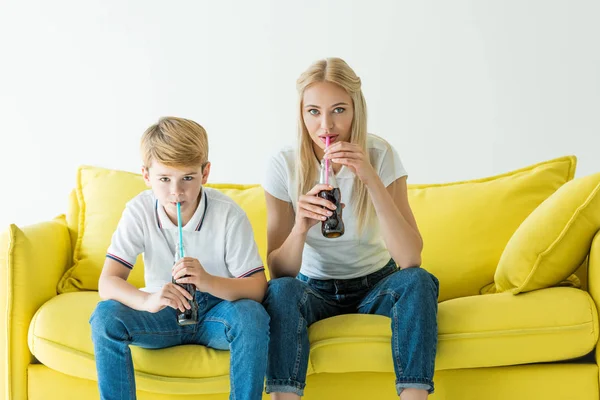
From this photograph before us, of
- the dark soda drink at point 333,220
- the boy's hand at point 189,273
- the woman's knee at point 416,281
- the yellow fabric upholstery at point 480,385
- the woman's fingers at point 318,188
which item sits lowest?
the yellow fabric upholstery at point 480,385

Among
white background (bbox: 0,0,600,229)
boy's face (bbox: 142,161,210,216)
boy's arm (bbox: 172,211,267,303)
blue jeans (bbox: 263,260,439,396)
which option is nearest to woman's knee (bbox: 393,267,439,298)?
blue jeans (bbox: 263,260,439,396)

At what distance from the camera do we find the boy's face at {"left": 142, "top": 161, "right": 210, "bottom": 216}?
1.98 meters

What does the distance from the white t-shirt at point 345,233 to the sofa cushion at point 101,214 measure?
391mm

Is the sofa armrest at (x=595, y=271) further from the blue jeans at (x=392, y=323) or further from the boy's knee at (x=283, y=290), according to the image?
the boy's knee at (x=283, y=290)

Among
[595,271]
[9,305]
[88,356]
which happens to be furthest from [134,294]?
[595,271]

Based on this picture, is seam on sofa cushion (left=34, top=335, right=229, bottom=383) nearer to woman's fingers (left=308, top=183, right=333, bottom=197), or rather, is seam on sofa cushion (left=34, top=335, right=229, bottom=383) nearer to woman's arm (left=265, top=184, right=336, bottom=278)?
woman's arm (left=265, top=184, right=336, bottom=278)

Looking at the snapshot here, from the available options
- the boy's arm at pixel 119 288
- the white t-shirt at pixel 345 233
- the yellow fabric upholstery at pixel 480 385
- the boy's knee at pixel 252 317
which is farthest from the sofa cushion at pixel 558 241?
the boy's arm at pixel 119 288

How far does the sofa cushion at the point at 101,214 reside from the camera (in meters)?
2.51

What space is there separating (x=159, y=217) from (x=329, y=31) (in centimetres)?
145

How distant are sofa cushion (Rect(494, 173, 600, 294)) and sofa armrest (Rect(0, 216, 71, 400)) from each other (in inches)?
52.5

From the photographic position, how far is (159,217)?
81.9 inches

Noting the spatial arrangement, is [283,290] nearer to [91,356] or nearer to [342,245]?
[342,245]

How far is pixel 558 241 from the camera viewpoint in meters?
2.09

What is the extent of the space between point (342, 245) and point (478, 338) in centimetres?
44
